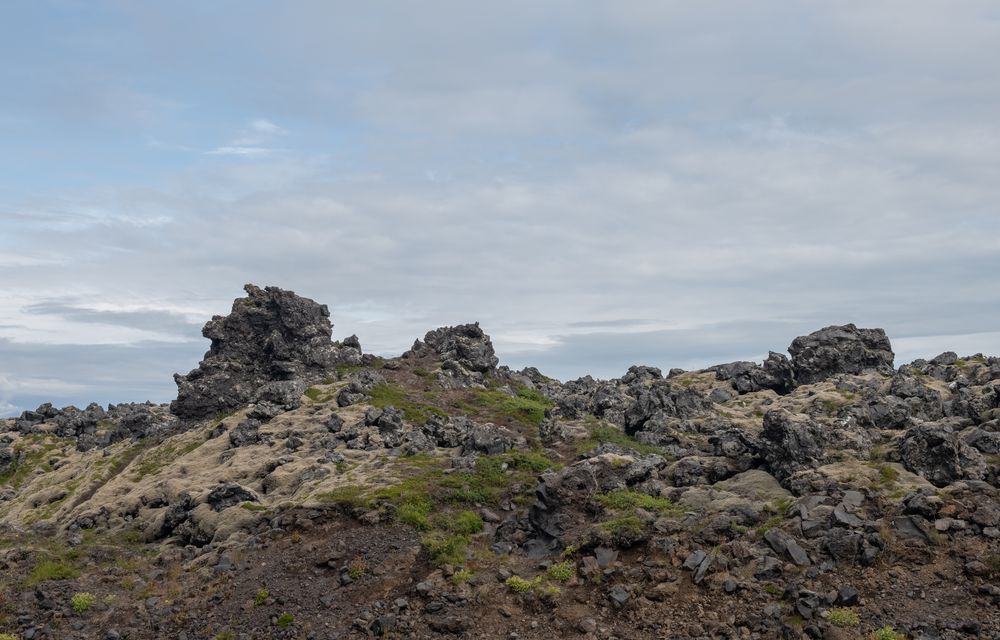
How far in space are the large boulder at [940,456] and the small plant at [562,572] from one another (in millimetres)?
19197

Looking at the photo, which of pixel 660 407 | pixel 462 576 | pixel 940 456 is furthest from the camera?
pixel 660 407

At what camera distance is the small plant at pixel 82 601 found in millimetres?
37969

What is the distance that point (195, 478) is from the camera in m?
54.4

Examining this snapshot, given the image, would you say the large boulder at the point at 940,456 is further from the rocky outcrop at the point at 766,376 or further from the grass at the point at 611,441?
the rocky outcrop at the point at 766,376

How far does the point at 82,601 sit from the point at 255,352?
37.4 m

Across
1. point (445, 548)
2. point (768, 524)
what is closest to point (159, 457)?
point (445, 548)

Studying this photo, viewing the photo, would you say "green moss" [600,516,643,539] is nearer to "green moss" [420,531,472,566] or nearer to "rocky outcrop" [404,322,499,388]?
"green moss" [420,531,472,566]

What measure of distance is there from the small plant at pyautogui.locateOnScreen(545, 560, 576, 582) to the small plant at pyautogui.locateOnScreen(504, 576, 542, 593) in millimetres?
656

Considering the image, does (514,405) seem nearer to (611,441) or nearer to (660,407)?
(660,407)

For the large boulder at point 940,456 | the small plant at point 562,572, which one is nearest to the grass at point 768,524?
the large boulder at point 940,456

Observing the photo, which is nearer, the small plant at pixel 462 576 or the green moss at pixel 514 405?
the small plant at pixel 462 576

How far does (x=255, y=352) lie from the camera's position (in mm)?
73812

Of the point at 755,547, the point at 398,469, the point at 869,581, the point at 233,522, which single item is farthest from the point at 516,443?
the point at 869,581

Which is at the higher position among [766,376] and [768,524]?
[766,376]
